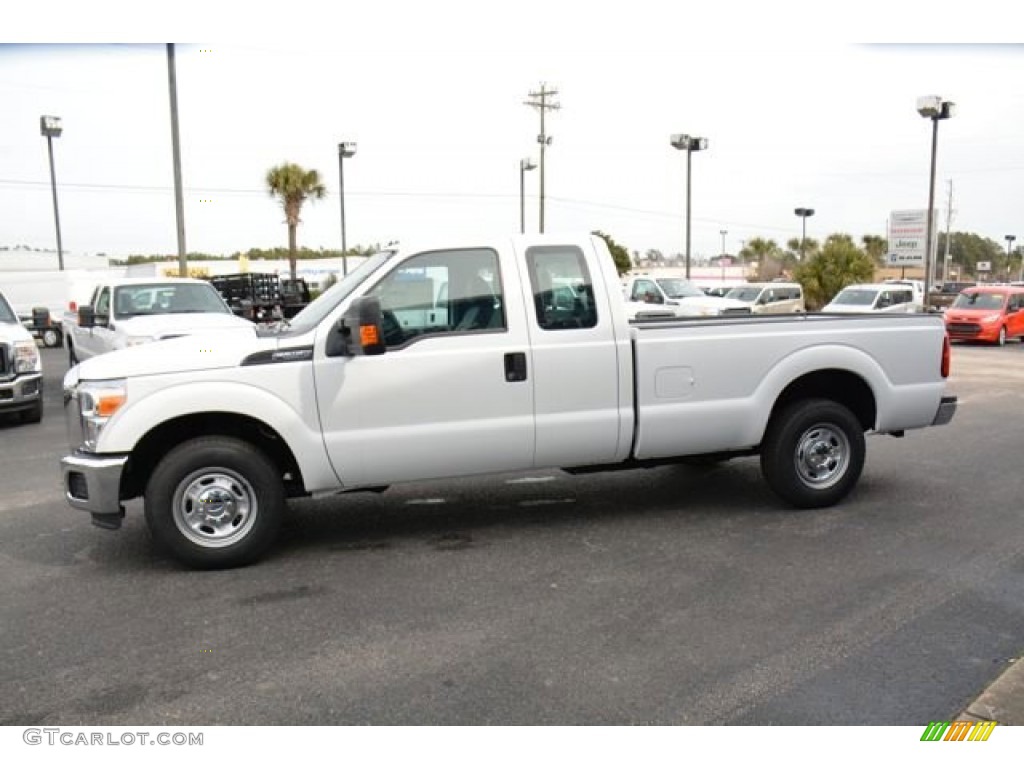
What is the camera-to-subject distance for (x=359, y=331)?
5.23 meters

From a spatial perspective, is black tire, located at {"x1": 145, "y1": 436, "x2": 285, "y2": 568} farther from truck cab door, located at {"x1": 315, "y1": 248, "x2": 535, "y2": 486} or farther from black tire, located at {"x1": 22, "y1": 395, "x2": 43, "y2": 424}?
black tire, located at {"x1": 22, "y1": 395, "x2": 43, "y2": 424}

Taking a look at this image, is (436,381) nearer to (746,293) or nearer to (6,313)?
(6,313)

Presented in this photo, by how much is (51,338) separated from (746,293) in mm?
23041

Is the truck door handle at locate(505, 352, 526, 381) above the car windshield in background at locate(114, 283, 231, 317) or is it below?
below

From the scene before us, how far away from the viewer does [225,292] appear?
28.8 metres

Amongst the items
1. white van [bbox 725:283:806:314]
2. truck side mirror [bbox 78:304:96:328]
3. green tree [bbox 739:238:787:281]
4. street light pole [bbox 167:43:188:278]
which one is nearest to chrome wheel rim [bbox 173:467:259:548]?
truck side mirror [bbox 78:304:96:328]

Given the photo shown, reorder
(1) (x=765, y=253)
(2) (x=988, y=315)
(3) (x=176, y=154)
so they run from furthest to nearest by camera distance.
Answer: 1. (1) (x=765, y=253)
2. (2) (x=988, y=315)
3. (3) (x=176, y=154)

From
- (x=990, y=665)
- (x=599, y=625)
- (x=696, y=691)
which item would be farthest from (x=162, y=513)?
(x=990, y=665)

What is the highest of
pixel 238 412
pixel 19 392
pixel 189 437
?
pixel 238 412

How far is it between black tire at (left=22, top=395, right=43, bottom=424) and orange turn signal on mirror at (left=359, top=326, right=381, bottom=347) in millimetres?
8058

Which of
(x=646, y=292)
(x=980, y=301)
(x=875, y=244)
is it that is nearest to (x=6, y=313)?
(x=646, y=292)

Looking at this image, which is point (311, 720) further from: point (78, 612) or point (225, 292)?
point (225, 292)

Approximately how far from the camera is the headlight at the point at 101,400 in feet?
16.7

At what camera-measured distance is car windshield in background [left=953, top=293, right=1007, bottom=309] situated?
25.0 metres
